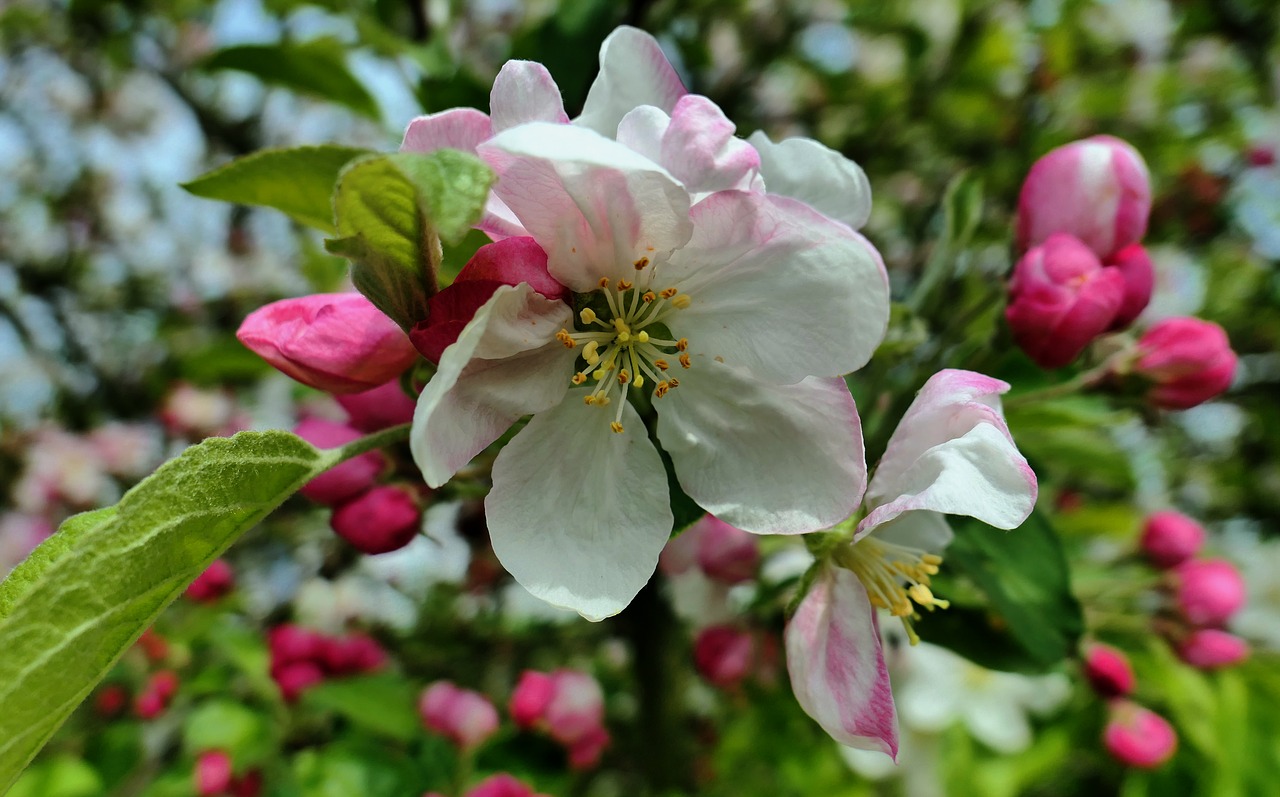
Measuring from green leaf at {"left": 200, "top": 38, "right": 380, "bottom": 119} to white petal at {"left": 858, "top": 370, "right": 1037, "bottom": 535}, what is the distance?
3.89ft

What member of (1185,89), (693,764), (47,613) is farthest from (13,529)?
(1185,89)

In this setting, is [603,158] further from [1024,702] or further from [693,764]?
[693,764]

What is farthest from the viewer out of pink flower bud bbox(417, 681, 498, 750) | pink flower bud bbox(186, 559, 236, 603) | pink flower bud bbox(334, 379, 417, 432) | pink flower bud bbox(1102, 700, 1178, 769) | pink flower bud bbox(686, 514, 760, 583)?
pink flower bud bbox(186, 559, 236, 603)

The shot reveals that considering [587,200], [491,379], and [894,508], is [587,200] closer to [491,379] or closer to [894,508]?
[491,379]

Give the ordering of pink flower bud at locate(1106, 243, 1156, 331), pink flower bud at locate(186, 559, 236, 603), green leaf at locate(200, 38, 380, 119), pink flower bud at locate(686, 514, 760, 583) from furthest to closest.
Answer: pink flower bud at locate(186, 559, 236, 603) → green leaf at locate(200, 38, 380, 119) → pink flower bud at locate(686, 514, 760, 583) → pink flower bud at locate(1106, 243, 1156, 331)

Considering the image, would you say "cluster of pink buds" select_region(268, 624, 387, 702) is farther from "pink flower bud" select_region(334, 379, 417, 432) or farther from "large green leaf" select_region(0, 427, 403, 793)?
"large green leaf" select_region(0, 427, 403, 793)

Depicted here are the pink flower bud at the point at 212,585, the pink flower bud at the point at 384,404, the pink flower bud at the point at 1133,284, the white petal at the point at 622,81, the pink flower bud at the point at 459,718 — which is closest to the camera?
the white petal at the point at 622,81

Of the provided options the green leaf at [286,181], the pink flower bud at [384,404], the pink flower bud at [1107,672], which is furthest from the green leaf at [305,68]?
the pink flower bud at [1107,672]

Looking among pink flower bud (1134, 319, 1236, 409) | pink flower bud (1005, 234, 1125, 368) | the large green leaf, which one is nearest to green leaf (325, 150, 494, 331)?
the large green leaf

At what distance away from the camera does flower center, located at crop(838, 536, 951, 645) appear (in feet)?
2.47

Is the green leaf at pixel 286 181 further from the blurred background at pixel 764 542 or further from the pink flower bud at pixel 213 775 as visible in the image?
the pink flower bud at pixel 213 775

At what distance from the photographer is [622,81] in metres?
0.66

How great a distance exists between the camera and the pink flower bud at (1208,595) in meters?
1.50

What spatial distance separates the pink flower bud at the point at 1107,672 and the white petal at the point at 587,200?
1221mm
